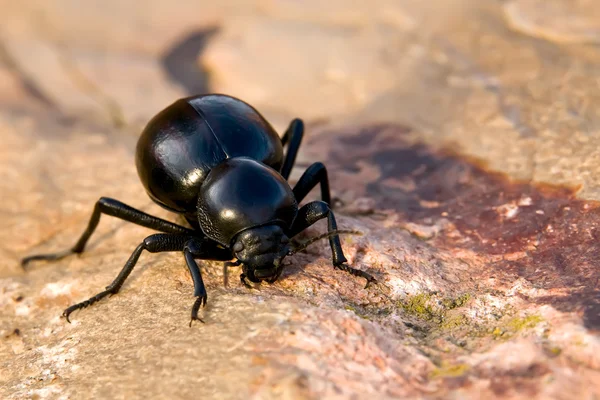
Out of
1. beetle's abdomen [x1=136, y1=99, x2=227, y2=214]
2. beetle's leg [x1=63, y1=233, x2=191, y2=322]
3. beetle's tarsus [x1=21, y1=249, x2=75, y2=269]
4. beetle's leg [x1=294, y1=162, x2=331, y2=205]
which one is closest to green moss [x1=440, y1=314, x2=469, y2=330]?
beetle's leg [x1=294, y1=162, x2=331, y2=205]

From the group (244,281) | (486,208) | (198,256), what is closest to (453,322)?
(244,281)

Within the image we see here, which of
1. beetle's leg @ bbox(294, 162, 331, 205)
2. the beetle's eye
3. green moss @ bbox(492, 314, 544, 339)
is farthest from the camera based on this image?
beetle's leg @ bbox(294, 162, 331, 205)

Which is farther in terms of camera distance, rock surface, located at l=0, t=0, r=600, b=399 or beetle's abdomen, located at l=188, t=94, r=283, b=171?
beetle's abdomen, located at l=188, t=94, r=283, b=171

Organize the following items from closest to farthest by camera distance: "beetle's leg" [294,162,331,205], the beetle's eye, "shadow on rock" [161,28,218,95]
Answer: the beetle's eye
"beetle's leg" [294,162,331,205]
"shadow on rock" [161,28,218,95]

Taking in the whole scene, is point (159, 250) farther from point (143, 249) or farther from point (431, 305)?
point (431, 305)

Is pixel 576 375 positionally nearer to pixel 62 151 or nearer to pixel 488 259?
pixel 488 259

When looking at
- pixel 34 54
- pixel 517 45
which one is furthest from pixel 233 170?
pixel 34 54

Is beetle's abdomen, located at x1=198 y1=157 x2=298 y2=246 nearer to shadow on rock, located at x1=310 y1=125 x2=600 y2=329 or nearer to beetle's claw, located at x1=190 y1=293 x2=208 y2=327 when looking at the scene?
beetle's claw, located at x1=190 y1=293 x2=208 y2=327
